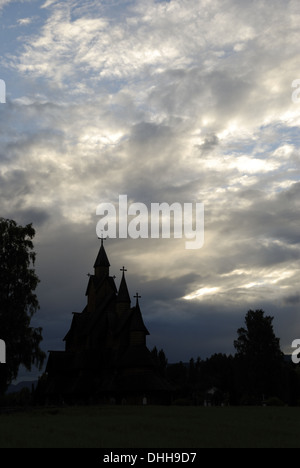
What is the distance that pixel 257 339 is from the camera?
83.8 m

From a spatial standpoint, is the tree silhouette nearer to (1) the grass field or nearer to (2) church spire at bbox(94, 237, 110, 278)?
(2) church spire at bbox(94, 237, 110, 278)

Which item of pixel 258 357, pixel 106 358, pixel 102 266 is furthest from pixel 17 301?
pixel 258 357

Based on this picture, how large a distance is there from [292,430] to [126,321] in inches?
1649

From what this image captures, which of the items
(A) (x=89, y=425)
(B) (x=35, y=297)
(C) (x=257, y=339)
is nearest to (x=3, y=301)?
(B) (x=35, y=297)

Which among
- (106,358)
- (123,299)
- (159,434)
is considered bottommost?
(159,434)

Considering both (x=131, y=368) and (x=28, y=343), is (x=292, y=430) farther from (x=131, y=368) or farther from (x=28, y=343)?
(x=131, y=368)

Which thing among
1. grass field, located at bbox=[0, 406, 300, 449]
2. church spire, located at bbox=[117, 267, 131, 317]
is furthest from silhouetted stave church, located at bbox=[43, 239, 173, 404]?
grass field, located at bbox=[0, 406, 300, 449]

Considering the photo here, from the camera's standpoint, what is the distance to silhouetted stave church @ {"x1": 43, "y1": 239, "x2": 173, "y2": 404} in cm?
6266

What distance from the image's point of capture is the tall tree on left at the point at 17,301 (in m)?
47.3

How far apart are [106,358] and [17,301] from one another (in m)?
22.6

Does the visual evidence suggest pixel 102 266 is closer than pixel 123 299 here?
No

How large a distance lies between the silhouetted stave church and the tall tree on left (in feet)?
51.4

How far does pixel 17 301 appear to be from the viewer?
48.8 metres

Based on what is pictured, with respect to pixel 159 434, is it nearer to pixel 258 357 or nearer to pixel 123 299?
pixel 123 299
